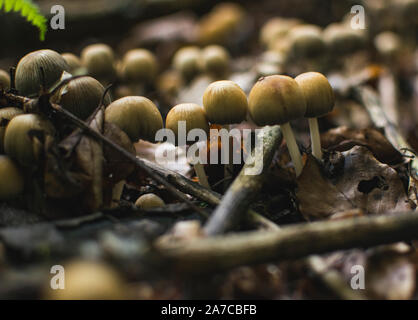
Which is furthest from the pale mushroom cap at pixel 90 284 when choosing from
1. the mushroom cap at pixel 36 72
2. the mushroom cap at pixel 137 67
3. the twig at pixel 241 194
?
the mushroom cap at pixel 137 67

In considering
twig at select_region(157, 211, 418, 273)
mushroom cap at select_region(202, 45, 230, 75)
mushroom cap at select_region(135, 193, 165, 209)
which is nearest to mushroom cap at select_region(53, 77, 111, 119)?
mushroom cap at select_region(135, 193, 165, 209)

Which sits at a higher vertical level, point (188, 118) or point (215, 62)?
point (215, 62)

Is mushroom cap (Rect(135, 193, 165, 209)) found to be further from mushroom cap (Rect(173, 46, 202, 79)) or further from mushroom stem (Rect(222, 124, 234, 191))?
mushroom cap (Rect(173, 46, 202, 79))

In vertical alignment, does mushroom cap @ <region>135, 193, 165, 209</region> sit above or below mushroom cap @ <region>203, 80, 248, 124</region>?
below

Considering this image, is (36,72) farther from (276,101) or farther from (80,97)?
(276,101)

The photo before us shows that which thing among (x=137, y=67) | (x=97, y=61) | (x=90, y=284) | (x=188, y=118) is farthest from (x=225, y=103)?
(x=137, y=67)

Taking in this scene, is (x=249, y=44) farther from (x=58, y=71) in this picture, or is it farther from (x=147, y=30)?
(x=58, y=71)
